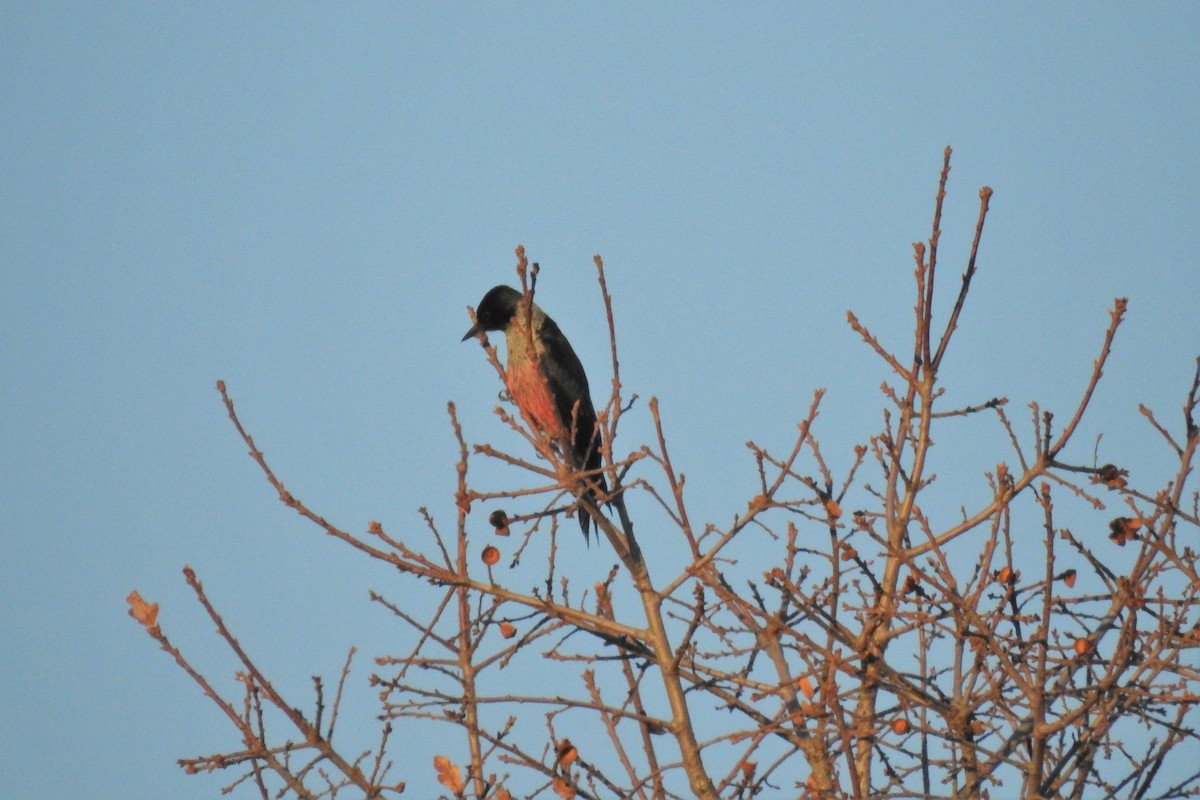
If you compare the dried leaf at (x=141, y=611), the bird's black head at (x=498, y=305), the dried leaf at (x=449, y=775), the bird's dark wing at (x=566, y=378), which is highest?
the bird's black head at (x=498, y=305)

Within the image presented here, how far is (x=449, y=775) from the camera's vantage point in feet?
11.5

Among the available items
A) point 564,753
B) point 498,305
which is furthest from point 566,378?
point 564,753

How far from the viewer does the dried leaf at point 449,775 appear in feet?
11.4

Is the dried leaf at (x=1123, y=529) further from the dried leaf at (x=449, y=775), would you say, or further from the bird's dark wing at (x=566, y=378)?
the bird's dark wing at (x=566, y=378)

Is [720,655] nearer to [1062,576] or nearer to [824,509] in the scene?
[824,509]

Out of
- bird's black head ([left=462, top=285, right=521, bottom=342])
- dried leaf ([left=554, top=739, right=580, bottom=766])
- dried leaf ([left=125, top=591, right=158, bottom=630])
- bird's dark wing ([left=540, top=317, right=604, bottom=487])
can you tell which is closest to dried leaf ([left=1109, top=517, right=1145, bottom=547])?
dried leaf ([left=554, top=739, right=580, bottom=766])

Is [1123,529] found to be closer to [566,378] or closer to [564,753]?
[564,753]

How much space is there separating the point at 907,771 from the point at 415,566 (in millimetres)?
1542

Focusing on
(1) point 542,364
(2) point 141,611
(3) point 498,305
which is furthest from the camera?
(3) point 498,305

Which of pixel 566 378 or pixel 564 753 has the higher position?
pixel 566 378

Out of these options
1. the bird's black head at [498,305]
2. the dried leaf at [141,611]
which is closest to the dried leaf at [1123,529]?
the dried leaf at [141,611]

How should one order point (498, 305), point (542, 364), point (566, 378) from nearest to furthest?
point (542, 364)
point (566, 378)
point (498, 305)

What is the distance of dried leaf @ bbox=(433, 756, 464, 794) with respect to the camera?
3.48 meters

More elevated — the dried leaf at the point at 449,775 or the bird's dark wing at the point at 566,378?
the bird's dark wing at the point at 566,378
